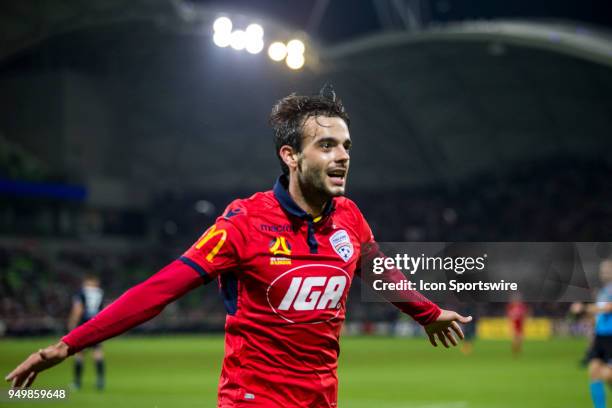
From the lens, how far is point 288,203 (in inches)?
186

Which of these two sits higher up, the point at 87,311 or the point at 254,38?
the point at 254,38

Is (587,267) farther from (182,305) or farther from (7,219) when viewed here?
(7,219)

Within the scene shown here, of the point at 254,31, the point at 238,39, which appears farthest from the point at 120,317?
the point at 238,39

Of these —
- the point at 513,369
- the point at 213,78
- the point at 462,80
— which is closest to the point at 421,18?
the point at 462,80

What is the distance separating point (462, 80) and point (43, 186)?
2439 cm

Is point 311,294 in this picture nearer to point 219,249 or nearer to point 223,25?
point 219,249

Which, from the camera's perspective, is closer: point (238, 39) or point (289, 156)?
point (289, 156)

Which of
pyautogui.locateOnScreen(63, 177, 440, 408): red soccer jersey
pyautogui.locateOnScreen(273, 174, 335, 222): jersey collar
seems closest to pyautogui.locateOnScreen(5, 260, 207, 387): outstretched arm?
pyautogui.locateOnScreen(63, 177, 440, 408): red soccer jersey

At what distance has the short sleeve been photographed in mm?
4348

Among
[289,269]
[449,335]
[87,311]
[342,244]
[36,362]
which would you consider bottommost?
[36,362]

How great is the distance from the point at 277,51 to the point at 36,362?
34440mm

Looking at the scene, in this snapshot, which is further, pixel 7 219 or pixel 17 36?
pixel 7 219

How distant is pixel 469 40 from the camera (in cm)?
4291

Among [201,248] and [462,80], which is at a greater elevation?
[462,80]
